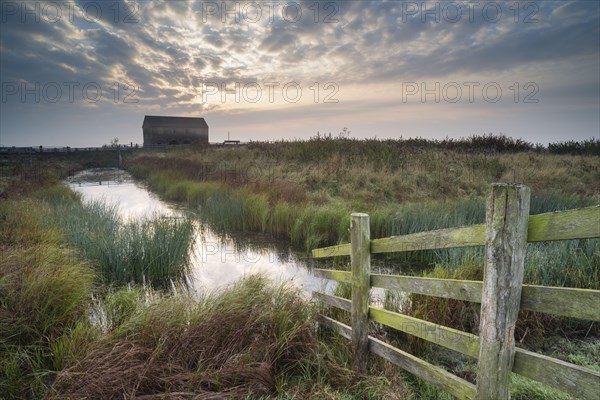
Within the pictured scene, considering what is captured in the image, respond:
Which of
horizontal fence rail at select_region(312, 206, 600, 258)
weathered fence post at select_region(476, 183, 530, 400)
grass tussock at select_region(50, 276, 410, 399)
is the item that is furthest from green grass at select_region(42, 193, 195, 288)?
weathered fence post at select_region(476, 183, 530, 400)

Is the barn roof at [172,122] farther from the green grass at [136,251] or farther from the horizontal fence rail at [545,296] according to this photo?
the horizontal fence rail at [545,296]

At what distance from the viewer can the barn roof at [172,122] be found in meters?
64.1

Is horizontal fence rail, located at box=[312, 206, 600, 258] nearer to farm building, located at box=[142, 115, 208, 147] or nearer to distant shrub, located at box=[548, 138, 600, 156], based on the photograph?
distant shrub, located at box=[548, 138, 600, 156]

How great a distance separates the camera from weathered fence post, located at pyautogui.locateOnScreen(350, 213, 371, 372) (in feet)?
10.8

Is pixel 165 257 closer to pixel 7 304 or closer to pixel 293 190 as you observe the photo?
→ pixel 7 304

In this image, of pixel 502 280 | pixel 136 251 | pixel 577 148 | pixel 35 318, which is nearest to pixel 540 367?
pixel 502 280

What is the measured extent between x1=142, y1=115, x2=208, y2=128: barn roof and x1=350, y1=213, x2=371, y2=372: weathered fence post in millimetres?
67147

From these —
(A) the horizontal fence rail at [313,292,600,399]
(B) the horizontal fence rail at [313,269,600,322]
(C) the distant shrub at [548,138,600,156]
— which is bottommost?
(A) the horizontal fence rail at [313,292,600,399]

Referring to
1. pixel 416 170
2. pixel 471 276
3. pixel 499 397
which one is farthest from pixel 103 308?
pixel 416 170

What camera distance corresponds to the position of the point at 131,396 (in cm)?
265

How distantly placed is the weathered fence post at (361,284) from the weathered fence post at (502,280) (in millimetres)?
1271

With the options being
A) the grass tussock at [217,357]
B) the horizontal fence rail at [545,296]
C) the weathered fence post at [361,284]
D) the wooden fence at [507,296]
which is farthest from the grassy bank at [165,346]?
the horizontal fence rail at [545,296]

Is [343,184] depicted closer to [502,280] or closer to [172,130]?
[502,280]

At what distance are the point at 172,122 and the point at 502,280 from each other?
71.3 m
